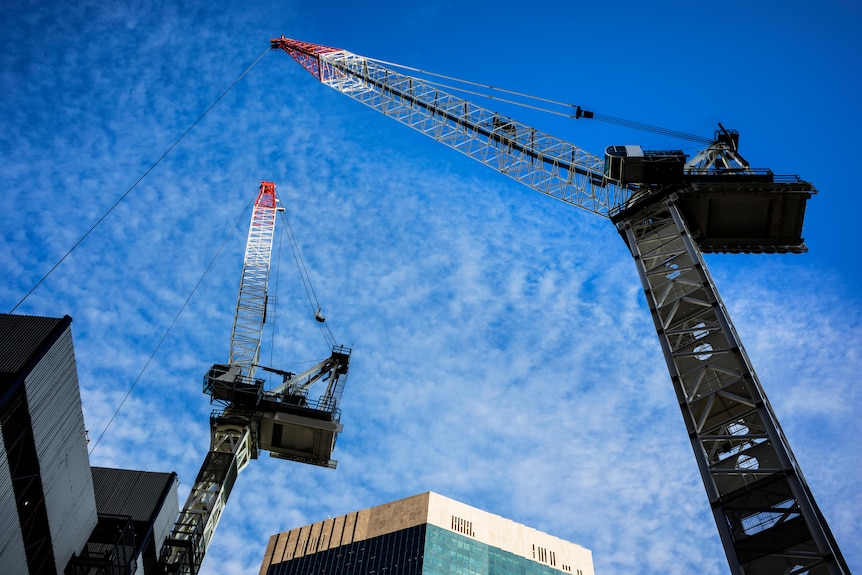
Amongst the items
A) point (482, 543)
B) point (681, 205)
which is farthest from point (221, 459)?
point (482, 543)

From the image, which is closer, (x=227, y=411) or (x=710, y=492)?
(x=710, y=492)

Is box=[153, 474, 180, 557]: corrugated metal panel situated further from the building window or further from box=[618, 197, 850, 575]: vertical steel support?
the building window

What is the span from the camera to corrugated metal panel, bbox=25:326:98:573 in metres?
36.3

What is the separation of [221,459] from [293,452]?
7273 mm

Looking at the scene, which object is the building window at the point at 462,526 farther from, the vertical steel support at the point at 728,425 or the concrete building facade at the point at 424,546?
the vertical steel support at the point at 728,425

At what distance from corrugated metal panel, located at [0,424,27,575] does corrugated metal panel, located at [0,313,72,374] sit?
3710mm

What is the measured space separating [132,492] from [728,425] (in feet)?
107

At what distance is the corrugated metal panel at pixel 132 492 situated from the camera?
45.1m

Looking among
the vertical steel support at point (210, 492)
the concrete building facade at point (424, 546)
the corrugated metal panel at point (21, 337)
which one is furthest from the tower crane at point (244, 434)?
the concrete building facade at point (424, 546)

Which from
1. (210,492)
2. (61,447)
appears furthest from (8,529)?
(210,492)

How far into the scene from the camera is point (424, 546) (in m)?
138

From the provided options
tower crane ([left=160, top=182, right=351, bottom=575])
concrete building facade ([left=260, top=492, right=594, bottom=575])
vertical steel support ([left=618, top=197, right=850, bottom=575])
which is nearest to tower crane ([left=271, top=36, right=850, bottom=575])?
vertical steel support ([left=618, top=197, right=850, bottom=575])

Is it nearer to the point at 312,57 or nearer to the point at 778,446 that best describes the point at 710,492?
the point at 778,446

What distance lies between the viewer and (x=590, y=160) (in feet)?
202
